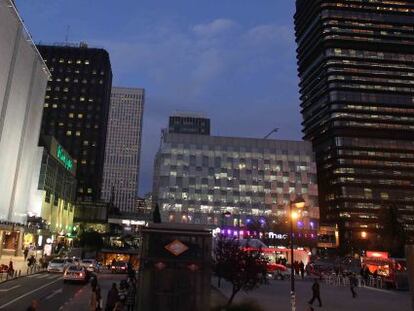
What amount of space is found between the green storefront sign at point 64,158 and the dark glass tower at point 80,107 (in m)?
66.7

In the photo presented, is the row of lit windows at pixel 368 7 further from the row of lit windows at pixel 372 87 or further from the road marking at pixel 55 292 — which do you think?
the road marking at pixel 55 292

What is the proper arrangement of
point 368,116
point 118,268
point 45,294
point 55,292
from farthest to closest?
point 368,116 → point 118,268 → point 55,292 → point 45,294

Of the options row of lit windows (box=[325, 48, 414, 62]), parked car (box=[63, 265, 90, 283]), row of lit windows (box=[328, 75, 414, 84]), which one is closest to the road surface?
parked car (box=[63, 265, 90, 283])

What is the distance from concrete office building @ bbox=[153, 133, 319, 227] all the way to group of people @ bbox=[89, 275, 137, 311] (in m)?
91.9

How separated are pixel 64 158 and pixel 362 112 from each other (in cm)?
12505

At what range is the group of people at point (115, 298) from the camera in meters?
18.9

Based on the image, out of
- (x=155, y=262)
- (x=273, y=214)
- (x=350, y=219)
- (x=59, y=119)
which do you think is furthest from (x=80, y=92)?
(x=155, y=262)

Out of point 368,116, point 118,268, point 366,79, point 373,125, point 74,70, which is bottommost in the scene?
point 118,268

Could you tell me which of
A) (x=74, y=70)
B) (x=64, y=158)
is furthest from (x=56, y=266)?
(x=74, y=70)

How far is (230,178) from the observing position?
123 m

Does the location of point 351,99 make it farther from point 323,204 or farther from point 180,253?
point 180,253

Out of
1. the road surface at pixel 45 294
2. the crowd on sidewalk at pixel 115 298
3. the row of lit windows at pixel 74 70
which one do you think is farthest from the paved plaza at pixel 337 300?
the row of lit windows at pixel 74 70

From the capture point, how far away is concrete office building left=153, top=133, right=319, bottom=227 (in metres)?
118

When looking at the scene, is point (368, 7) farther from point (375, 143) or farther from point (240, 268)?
point (240, 268)
